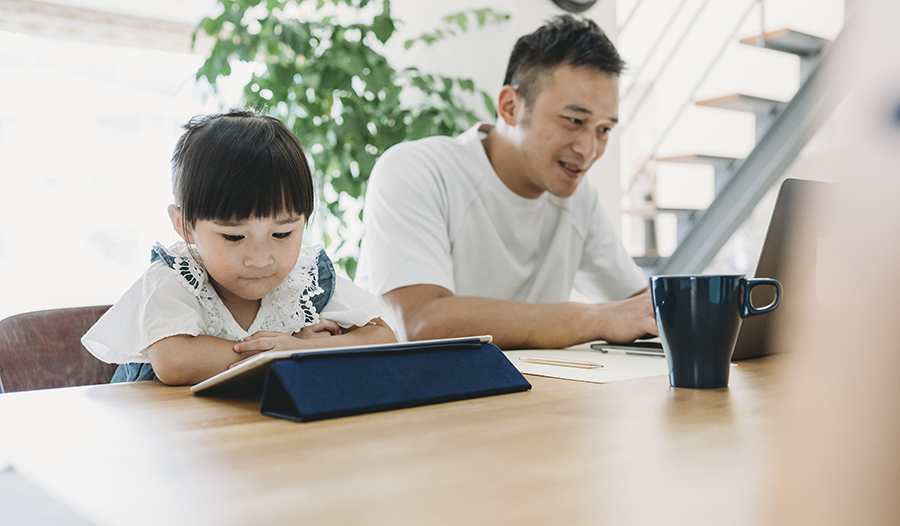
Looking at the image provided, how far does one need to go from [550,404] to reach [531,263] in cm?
118

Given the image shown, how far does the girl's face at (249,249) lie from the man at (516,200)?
40 cm

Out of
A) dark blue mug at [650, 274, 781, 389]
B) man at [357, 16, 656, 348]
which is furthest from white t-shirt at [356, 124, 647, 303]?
dark blue mug at [650, 274, 781, 389]

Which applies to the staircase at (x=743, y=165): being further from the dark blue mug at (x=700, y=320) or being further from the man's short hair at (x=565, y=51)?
the dark blue mug at (x=700, y=320)

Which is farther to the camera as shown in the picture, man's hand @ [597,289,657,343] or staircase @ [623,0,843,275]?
staircase @ [623,0,843,275]

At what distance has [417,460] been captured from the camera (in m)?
0.45

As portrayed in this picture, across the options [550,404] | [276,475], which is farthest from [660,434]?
[276,475]

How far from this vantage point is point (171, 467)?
44cm

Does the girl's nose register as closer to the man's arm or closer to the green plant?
the man's arm

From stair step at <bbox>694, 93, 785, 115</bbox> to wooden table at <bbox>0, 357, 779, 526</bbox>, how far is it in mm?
2397

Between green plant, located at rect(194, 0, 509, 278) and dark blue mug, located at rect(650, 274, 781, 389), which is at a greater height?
green plant, located at rect(194, 0, 509, 278)

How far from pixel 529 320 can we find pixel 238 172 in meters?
0.53

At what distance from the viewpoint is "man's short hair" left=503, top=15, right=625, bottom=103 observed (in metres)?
1.64

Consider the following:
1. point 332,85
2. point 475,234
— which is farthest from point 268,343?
point 332,85

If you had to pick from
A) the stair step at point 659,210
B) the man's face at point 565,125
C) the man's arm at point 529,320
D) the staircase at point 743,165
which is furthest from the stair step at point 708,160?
the man's arm at point 529,320
